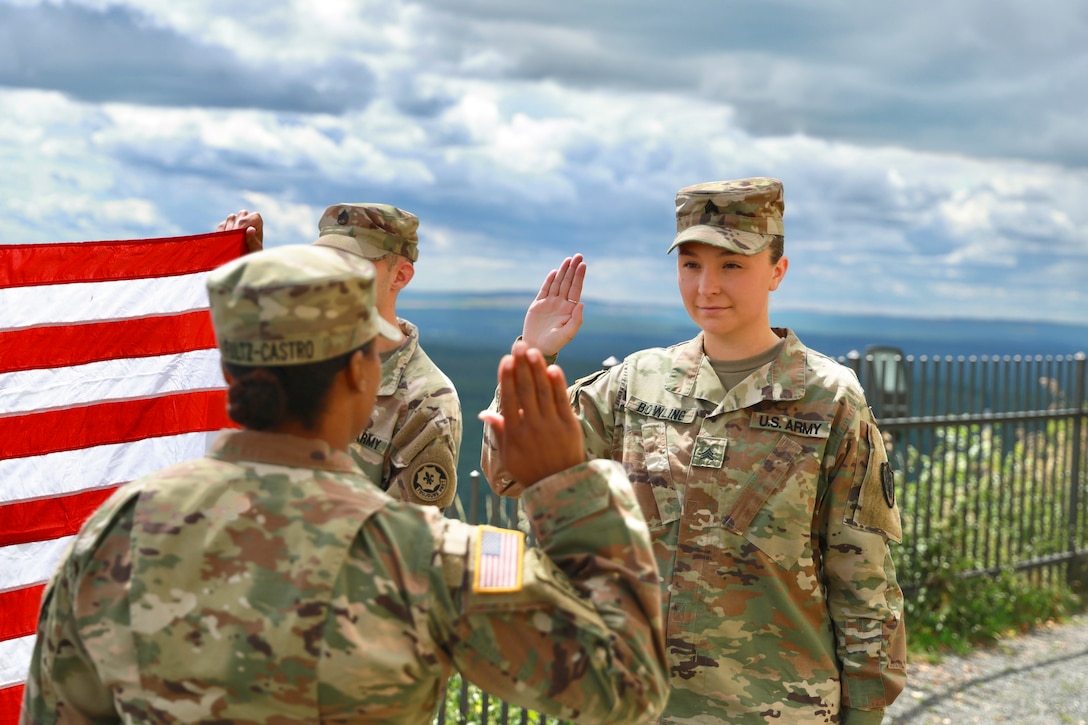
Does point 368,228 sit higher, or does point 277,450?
point 368,228

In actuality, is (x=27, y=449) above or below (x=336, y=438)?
below

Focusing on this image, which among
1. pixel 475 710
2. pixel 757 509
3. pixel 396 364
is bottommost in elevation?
pixel 475 710

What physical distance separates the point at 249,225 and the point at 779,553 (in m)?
2.12

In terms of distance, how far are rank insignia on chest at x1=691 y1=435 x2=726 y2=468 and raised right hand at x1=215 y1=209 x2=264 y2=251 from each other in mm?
1725

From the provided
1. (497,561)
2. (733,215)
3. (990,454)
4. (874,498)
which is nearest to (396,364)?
(733,215)

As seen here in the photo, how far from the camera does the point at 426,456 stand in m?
3.16

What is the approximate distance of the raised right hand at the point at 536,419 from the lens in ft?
5.62

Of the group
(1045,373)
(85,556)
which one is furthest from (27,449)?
(1045,373)

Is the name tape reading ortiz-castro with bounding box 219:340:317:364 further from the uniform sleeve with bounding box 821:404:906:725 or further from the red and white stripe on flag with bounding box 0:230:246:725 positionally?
the red and white stripe on flag with bounding box 0:230:246:725

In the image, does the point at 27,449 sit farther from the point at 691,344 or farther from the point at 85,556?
the point at 691,344

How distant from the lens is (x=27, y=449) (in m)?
3.35

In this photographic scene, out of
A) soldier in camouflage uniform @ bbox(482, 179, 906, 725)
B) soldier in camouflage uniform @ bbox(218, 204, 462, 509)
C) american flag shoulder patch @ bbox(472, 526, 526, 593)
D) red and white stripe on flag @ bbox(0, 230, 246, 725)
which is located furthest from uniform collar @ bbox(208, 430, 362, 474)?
red and white stripe on flag @ bbox(0, 230, 246, 725)

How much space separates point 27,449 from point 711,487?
221 centimetres

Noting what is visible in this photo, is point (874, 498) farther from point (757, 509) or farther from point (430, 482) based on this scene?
point (430, 482)
